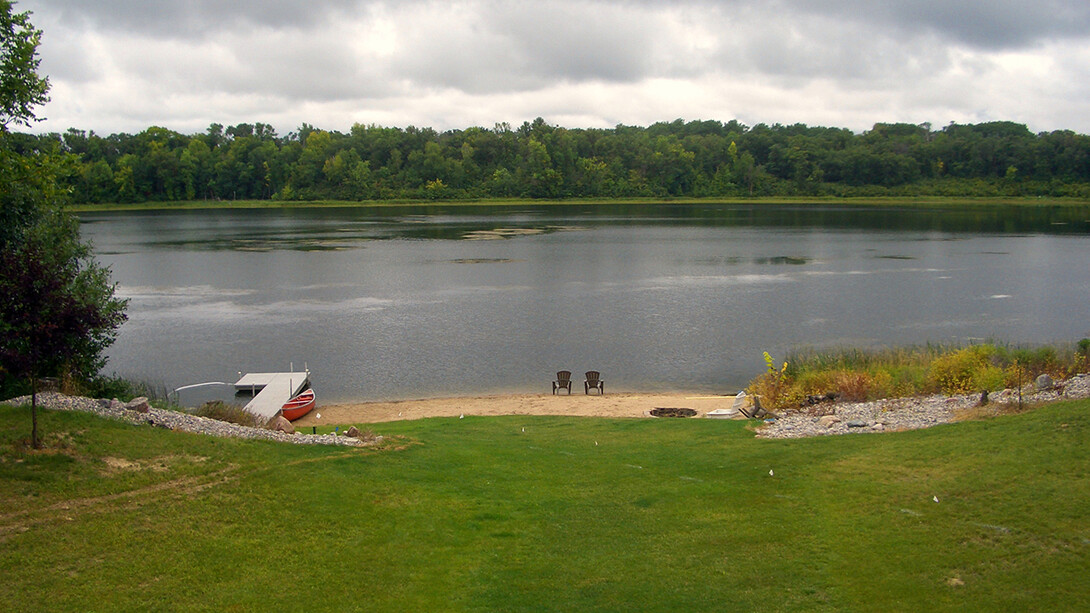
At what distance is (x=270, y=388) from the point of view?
1230 inches

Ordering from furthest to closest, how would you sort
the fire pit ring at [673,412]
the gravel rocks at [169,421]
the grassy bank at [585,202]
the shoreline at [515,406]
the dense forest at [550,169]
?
1. the dense forest at [550,169]
2. the grassy bank at [585,202]
3. the shoreline at [515,406]
4. the fire pit ring at [673,412]
5. the gravel rocks at [169,421]

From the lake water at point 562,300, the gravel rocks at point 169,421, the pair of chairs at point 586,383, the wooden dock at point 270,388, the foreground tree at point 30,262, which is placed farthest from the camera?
the lake water at point 562,300

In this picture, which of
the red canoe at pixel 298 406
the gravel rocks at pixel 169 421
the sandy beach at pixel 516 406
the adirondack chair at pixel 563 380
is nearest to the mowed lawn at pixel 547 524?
the gravel rocks at pixel 169 421

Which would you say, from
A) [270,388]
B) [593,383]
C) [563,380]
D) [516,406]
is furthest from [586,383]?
[270,388]

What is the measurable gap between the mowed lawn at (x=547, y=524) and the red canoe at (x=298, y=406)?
11.2 meters

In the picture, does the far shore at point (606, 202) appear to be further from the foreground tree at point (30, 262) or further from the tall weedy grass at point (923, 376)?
the foreground tree at point (30, 262)

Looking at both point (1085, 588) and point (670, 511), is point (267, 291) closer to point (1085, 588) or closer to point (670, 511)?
point (670, 511)

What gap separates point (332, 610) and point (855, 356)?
27.6 meters

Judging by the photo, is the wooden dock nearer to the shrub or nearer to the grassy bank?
the shrub

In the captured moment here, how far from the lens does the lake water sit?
37062mm

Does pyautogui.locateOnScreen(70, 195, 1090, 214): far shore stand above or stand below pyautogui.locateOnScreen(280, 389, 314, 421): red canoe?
above

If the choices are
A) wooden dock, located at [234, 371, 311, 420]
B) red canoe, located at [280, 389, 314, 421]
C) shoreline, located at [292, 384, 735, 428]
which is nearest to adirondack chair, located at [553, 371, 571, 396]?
shoreline, located at [292, 384, 735, 428]

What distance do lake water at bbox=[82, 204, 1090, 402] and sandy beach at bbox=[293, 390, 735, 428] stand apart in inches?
74.3

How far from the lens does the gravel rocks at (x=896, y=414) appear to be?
1944 centimetres
